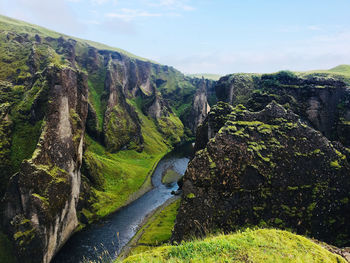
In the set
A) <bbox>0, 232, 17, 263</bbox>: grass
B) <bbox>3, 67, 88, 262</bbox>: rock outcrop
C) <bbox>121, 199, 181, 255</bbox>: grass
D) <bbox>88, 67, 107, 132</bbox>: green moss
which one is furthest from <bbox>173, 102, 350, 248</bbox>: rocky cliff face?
<bbox>88, 67, 107, 132</bbox>: green moss

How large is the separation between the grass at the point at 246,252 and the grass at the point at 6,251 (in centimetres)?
3388

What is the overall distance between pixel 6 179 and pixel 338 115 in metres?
82.6

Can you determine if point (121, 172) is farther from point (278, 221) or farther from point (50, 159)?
point (278, 221)

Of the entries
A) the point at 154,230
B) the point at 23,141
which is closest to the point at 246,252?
the point at 154,230

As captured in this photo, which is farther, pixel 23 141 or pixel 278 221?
pixel 23 141

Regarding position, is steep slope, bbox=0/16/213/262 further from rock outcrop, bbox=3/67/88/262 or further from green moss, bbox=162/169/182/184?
green moss, bbox=162/169/182/184

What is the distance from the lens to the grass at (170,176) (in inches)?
3466

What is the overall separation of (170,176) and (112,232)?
146 ft

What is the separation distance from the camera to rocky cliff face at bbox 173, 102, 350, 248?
2742 centimetres

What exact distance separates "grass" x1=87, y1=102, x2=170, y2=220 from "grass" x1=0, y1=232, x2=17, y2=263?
22979 millimetres

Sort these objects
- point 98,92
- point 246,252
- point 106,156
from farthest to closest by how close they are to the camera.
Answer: point 98,92 < point 106,156 < point 246,252

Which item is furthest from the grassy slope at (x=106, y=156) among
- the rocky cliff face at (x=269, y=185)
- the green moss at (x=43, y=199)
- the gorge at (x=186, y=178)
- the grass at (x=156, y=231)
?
the rocky cliff face at (x=269, y=185)

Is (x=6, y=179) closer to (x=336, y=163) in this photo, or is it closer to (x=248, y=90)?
(x=336, y=163)

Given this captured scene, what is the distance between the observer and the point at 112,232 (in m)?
50.8
